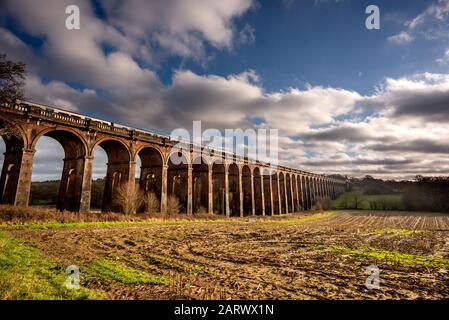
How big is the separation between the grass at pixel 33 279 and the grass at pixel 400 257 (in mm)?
10362

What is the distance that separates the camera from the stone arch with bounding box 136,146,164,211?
29.1m

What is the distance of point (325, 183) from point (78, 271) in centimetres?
10081

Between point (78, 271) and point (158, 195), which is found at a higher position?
point (158, 195)

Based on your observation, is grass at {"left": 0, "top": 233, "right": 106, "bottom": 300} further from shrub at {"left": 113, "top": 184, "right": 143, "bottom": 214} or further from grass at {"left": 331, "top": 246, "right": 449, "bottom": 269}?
shrub at {"left": 113, "top": 184, "right": 143, "bottom": 214}

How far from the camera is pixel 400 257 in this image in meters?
10.2

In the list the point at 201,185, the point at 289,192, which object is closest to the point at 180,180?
the point at 201,185

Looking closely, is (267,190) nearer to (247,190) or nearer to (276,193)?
(276,193)

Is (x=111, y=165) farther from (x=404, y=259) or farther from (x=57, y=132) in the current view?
(x=404, y=259)

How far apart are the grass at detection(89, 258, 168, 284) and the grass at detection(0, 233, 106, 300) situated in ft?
2.81

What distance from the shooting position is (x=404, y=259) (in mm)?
9812

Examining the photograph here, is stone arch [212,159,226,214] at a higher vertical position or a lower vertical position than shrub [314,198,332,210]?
higher
